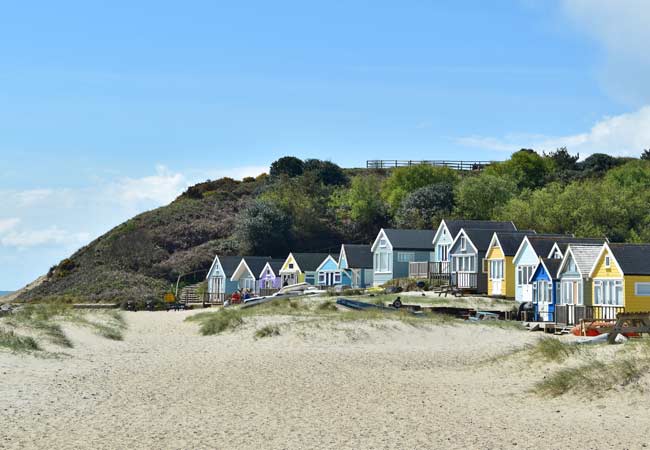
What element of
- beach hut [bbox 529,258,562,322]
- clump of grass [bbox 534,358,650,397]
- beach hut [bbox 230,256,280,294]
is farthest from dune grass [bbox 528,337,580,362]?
beach hut [bbox 230,256,280,294]

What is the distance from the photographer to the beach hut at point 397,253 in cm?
6719

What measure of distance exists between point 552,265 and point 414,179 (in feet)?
190

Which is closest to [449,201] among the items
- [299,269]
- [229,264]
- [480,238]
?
[299,269]

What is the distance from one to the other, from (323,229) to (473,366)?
3060 inches

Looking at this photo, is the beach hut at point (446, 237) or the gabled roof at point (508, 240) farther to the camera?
the beach hut at point (446, 237)

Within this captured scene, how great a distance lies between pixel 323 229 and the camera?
103562 mm

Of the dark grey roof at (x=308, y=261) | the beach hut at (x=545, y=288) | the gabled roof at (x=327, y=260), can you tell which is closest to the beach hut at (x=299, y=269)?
the dark grey roof at (x=308, y=261)

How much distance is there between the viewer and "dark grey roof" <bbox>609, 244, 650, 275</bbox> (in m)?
38.9

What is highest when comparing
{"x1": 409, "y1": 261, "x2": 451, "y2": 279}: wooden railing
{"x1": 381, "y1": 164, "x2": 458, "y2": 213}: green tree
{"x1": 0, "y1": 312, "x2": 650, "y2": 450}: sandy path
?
{"x1": 381, "y1": 164, "x2": 458, "y2": 213}: green tree

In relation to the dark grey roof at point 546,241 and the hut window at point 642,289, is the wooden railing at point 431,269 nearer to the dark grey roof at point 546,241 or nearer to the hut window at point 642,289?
the dark grey roof at point 546,241

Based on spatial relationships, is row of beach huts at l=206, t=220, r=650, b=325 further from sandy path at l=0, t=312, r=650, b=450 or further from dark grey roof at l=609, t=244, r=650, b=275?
sandy path at l=0, t=312, r=650, b=450

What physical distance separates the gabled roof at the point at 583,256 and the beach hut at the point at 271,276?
118 feet

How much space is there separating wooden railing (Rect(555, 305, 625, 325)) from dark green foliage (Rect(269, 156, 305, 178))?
87829mm

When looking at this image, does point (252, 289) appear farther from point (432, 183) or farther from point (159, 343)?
point (159, 343)
